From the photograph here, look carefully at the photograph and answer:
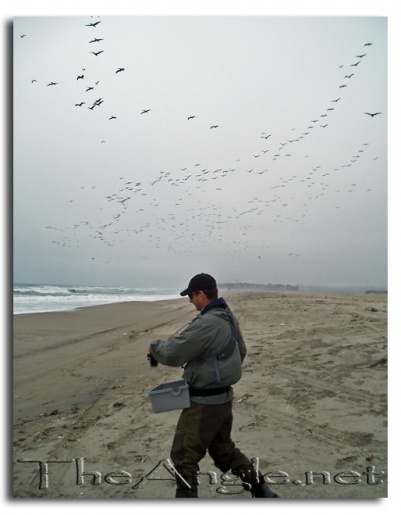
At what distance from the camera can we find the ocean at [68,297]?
15.1 m

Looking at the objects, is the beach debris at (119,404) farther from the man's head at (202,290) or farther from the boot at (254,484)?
the man's head at (202,290)

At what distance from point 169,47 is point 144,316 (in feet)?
36.8

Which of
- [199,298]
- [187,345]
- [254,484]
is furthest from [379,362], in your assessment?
[187,345]

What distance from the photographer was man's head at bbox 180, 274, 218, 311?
2.99 m

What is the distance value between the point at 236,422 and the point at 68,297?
1968cm

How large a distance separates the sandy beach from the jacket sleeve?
1.45m

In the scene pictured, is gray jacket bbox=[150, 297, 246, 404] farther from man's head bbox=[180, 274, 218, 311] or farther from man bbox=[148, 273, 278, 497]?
man's head bbox=[180, 274, 218, 311]

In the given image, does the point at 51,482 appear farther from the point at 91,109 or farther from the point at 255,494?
the point at 91,109

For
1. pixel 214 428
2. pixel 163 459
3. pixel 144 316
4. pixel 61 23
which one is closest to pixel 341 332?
pixel 163 459

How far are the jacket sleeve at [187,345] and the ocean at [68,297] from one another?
25.3 ft

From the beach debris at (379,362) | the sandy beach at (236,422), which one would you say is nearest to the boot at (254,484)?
the sandy beach at (236,422)

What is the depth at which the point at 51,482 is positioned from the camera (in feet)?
11.8

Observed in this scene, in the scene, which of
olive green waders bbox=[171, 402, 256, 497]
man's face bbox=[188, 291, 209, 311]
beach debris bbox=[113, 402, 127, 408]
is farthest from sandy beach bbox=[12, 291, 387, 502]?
man's face bbox=[188, 291, 209, 311]

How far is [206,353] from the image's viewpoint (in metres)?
2.73
